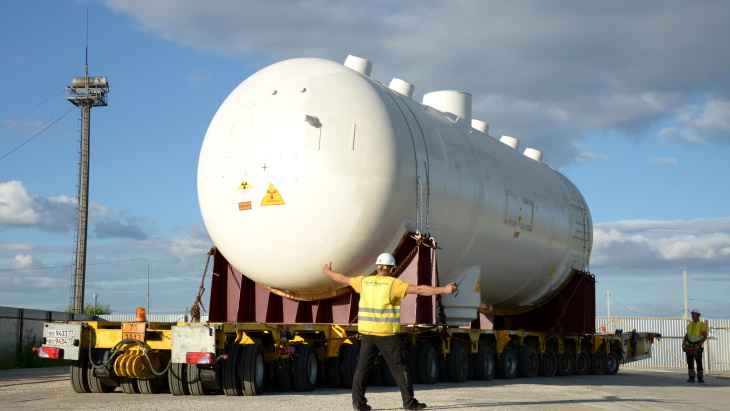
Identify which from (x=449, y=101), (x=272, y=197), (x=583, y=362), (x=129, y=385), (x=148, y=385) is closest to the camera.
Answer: (x=148, y=385)

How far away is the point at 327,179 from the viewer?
444 inches

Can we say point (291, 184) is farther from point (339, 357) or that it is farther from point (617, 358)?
point (617, 358)

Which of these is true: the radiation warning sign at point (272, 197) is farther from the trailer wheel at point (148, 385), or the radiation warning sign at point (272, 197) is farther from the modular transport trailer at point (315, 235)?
the trailer wheel at point (148, 385)

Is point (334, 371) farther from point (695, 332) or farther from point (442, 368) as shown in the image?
point (695, 332)

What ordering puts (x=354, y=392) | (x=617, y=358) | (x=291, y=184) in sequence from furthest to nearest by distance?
(x=617, y=358), (x=291, y=184), (x=354, y=392)

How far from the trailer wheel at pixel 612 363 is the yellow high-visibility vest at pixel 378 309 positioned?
12.8 meters

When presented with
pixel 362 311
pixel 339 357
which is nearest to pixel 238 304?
pixel 339 357

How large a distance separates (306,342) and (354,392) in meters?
2.75

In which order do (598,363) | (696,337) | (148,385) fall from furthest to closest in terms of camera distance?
1. (598,363)
2. (696,337)
3. (148,385)

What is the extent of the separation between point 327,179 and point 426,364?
3.41m

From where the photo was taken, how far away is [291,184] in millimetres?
11344

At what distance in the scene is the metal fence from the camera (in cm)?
2969

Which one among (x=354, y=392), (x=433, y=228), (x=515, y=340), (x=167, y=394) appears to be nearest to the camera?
(x=354, y=392)

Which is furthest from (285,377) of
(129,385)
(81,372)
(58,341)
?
(58,341)
